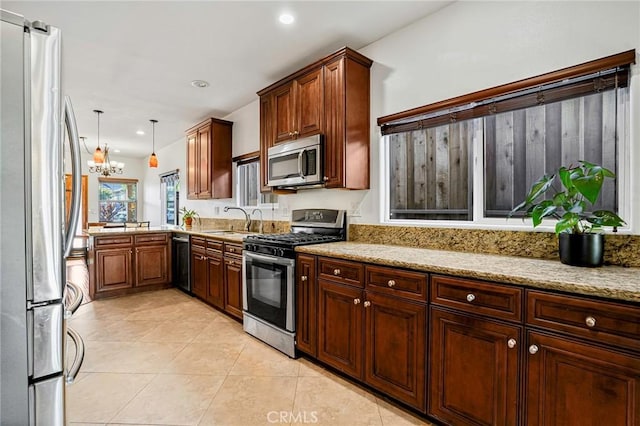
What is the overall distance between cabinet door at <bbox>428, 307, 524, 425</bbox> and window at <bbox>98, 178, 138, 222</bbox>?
884 centimetres

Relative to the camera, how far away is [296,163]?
289 cm

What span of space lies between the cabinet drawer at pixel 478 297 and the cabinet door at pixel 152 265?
4.17 m

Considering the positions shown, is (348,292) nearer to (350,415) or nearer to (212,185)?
(350,415)

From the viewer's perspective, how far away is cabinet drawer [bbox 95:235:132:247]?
4113 mm

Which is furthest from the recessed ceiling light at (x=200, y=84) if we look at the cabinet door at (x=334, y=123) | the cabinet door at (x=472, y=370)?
the cabinet door at (x=472, y=370)

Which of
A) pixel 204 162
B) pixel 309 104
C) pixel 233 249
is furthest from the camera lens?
pixel 204 162

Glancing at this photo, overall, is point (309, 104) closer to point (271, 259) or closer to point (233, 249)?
point (271, 259)

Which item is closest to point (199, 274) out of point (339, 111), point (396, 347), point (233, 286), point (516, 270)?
point (233, 286)

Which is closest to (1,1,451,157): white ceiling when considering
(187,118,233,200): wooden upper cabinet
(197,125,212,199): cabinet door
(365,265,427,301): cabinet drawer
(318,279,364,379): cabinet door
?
(187,118,233,200): wooden upper cabinet

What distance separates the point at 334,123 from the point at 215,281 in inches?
91.3

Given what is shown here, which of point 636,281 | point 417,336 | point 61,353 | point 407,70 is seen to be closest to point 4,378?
point 61,353

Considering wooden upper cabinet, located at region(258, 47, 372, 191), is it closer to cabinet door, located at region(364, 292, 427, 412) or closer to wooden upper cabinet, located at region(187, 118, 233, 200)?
cabinet door, located at region(364, 292, 427, 412)

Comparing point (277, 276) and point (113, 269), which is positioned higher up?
point (277, 276)

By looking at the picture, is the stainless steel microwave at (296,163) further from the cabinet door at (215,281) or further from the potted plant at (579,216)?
the potted plant at (579,216)
